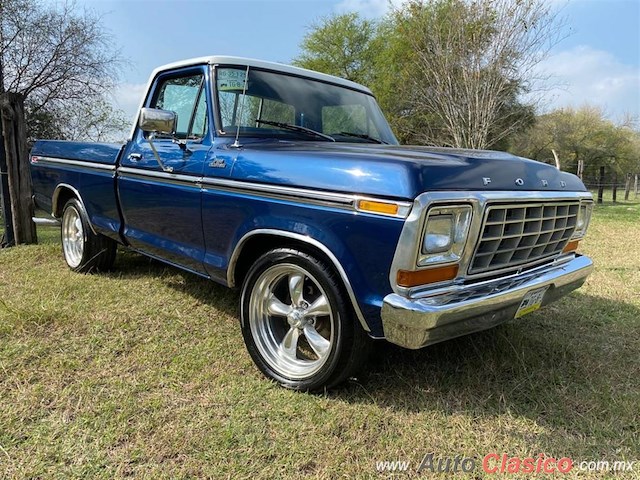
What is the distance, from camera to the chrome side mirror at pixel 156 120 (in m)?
3.06

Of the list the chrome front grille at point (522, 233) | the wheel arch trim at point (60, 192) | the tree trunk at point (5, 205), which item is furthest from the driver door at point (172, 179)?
the tree trunk at point (5, 205)

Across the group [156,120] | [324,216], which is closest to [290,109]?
[156,120]

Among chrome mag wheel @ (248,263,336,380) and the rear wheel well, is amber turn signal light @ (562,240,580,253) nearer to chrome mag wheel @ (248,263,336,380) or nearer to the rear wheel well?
chrome mag wheel @ (248,263,336,380)

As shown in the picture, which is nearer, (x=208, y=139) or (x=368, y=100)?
(x=208, y=139)

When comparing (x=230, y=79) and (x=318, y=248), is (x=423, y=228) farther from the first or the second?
(x=230, y=79)

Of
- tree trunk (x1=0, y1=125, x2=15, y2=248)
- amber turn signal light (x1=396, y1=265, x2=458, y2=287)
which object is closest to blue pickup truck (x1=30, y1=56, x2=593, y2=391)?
amber turn signal light (x1=396, y1=265, x2=458, y2=287)

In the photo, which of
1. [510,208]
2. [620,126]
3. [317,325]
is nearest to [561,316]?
[510,208]

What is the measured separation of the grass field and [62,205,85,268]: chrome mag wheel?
103 centimetres

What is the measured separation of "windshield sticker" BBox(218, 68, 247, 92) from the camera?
10.7ft

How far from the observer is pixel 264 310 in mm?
2920

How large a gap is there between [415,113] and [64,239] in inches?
554

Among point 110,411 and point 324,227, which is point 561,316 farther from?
point 110,411

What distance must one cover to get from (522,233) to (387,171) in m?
0.92

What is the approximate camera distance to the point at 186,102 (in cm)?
358
